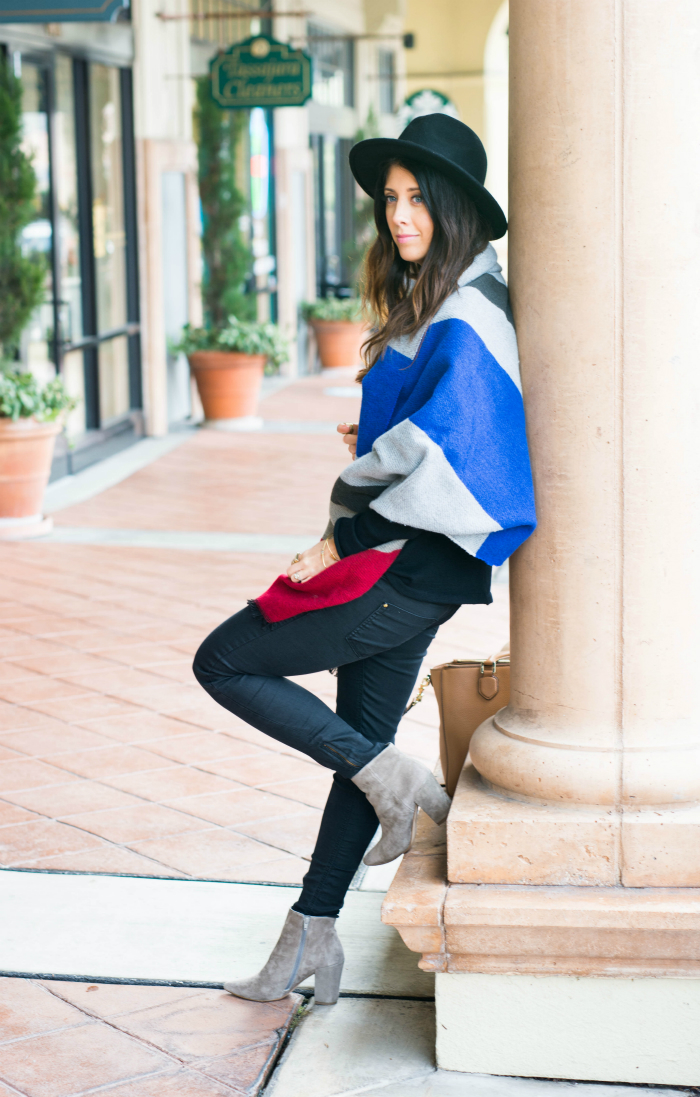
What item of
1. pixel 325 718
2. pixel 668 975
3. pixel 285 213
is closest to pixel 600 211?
pixel 325 718

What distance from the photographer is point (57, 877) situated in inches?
120

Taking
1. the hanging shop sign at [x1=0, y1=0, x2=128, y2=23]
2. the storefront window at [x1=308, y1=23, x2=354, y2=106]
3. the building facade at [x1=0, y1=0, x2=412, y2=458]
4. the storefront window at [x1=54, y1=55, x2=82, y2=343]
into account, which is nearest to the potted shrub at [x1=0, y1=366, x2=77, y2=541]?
the building facade at [x1=0, y1=0, x2=412, y2=458]

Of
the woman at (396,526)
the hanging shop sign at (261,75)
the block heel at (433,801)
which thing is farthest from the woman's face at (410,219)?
the hanging shop sign at (261,75)

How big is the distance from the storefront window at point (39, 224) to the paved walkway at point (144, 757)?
1.27 m

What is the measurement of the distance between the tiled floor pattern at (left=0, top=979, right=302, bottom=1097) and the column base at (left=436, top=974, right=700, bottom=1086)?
1.20ft

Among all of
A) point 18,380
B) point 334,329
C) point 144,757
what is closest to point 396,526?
point 144,757

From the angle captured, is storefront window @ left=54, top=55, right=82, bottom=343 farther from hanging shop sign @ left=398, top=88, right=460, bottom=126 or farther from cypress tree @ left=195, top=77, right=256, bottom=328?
hanging shop sign @ left=398, top=88, right=460, bottom=126

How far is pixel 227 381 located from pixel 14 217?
10.5 feet

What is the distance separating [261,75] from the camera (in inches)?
416

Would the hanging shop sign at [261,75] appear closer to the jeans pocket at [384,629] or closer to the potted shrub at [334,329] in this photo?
the potted shrub at [334,329]

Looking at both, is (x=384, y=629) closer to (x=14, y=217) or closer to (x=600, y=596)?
(x=600, y=596)

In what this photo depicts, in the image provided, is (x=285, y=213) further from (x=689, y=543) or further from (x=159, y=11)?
(x=689, y=543)

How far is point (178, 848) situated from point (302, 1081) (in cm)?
106

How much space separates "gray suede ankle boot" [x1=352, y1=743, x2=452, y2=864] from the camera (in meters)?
2.37
